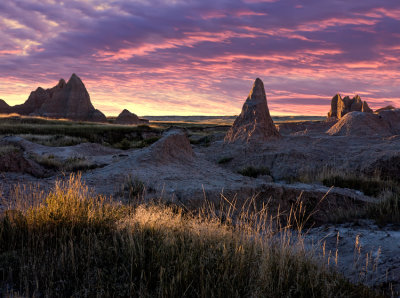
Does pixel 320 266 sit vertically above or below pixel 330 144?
below

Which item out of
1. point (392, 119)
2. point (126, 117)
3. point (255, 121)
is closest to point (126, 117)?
point (126, 117)

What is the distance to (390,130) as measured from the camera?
25.4 metres

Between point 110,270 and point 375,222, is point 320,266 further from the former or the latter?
point 375,222

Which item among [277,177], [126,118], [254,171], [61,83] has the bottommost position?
[277,177]

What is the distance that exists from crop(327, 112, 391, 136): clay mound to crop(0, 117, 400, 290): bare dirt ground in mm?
1985

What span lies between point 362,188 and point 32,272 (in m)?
10.5

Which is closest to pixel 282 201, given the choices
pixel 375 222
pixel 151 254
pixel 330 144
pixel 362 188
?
pixel 375 222

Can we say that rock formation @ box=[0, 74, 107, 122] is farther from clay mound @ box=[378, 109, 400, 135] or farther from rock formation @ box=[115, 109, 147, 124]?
clay mound @ box=[378, 109, 400, 135]

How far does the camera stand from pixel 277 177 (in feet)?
46.5

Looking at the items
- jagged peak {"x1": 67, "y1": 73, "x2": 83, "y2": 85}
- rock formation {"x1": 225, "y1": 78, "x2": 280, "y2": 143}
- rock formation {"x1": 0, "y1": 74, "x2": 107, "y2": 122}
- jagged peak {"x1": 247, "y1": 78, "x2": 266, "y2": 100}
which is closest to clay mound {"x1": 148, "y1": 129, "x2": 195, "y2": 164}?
rock formation {"x1": 225, "y1": 78, "x2": 280, "y2": 143}

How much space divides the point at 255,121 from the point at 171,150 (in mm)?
7699

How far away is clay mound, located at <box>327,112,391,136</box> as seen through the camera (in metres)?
22.5

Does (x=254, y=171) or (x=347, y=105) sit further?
(x=347, y=105)

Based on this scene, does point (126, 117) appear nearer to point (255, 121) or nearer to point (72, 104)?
point (72, 104)
